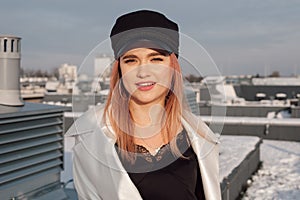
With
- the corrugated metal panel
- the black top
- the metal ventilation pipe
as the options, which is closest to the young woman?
the black top

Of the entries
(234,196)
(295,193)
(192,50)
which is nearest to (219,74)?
(192,50)

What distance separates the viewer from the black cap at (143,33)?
94 centimetres

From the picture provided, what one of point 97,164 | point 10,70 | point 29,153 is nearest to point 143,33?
point 97,164

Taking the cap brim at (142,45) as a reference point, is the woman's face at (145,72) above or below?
below

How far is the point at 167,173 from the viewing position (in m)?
1.15

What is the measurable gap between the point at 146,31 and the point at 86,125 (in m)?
0.34

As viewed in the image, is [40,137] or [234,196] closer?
[40,137]

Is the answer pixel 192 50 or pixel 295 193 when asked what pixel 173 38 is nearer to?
pixel 192 50

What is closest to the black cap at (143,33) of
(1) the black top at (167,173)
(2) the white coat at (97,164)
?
(2) the white coat at (97,164)

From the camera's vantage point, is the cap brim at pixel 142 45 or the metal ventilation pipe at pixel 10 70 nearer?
the cap brim at pixel 142 45

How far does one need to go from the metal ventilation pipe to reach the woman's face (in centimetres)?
260

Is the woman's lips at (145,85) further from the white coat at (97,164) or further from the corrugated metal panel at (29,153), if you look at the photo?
the corrugated metal panel at (29,153)

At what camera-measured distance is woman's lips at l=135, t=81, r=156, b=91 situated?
959 mm

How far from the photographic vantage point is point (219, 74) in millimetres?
902
